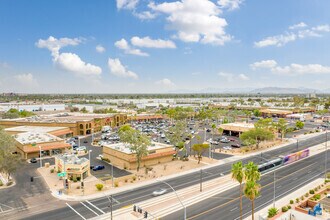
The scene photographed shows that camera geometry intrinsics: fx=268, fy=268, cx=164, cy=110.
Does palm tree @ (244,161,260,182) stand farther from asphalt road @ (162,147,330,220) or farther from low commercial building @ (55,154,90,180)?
low commercial building @ (55,154,90,180)

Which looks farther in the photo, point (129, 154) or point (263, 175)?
point (129, 154)

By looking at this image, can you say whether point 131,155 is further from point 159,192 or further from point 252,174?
point 252,174

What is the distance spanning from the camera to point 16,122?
430 ft

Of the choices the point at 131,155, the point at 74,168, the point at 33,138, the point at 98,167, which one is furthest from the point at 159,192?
the point at 33,138

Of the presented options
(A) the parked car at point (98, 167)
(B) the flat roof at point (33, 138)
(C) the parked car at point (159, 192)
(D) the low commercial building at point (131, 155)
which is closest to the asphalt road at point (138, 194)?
(C) the parked car at point (159, 192)

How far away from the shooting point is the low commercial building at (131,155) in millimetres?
73375

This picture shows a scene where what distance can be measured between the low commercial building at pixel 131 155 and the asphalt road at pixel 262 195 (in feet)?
87.6

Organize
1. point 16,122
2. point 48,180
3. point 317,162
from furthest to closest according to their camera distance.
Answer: point 16,122 < point 317,162 < point 48,180

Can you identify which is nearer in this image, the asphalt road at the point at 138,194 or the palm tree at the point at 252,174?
the palm tree at the point at 252,174

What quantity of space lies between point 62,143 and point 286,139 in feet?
302

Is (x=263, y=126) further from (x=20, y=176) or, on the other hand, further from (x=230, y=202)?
(x=20, y=176)

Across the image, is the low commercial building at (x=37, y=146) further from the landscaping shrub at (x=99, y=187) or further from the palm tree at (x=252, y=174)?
the palm tree at (x=252, y=174)

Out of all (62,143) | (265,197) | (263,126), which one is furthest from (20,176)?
(263,126)

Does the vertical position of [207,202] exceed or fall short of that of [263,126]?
it falls short
